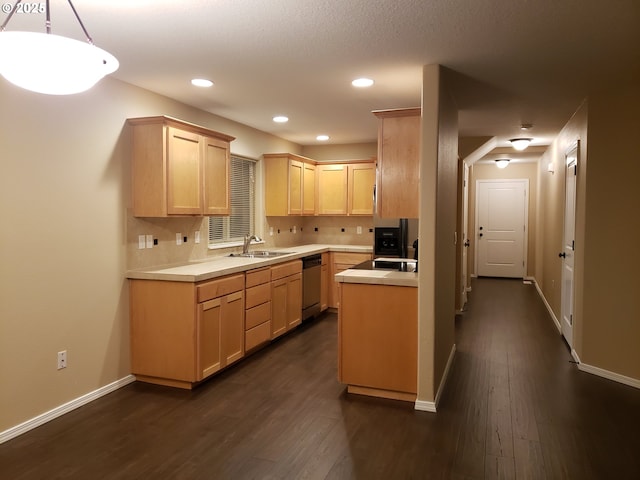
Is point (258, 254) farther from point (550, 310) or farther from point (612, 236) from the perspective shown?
point (550, 310)

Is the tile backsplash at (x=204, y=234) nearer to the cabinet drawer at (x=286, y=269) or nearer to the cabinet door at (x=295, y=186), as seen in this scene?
the cabinet door at (x=295, y=186)

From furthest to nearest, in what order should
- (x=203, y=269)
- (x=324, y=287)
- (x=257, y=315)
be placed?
(x=324, y=287) < (x=257, y=315) < (x=203, y=269)

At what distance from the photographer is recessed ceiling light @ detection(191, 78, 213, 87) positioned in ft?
12.1

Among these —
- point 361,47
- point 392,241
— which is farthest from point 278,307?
point 361,47

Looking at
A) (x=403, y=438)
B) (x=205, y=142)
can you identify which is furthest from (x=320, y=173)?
(x=403, y=438)

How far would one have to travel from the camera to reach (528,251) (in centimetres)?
991

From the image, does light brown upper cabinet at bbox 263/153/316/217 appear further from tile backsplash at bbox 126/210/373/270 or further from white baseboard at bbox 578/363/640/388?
white baseboard at bbox 578/363/640/388

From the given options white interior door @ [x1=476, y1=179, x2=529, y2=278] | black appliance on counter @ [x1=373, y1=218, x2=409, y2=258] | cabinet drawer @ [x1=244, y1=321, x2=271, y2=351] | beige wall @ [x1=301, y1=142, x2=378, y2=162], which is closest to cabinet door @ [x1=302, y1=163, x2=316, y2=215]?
beige wall @ [x1=301, y1=142, x2=378, y2=162]

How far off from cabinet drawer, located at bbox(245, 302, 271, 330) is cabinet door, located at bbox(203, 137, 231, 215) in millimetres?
1009

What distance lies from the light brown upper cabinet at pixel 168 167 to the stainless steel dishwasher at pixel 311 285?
6.23ft

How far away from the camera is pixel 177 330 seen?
3672 mm

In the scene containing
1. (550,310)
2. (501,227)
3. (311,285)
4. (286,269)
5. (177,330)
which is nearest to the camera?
(177,330)

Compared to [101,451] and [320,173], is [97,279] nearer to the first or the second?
[101,451]

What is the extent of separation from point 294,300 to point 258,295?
925 mm
